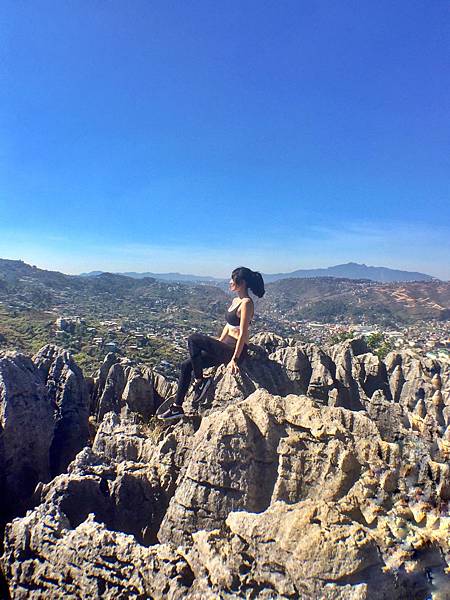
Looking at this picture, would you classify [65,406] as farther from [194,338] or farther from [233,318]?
[233,318]

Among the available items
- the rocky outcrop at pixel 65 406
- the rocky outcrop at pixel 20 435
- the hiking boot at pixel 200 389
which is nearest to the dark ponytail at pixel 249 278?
the hiking boot at pixel 200 389

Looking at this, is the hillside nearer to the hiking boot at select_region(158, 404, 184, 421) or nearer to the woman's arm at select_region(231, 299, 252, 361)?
the woman's arm at select_region(231, 299, 252, 361)

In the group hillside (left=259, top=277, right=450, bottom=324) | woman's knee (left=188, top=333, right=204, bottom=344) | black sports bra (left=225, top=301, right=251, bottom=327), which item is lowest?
hillside (left=259, top=277, right=450, bottom=324)

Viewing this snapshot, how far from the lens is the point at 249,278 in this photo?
8141 mm

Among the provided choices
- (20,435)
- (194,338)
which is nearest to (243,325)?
(194,338)

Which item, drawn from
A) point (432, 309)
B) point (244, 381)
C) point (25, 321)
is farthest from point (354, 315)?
point (244, 381)

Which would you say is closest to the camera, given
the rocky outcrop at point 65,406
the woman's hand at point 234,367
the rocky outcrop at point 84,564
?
the rocky outcrop at point 84,564

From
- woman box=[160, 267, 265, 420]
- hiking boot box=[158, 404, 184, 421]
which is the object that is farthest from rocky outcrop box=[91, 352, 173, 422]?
woman box=[160, 267, 265, 420]

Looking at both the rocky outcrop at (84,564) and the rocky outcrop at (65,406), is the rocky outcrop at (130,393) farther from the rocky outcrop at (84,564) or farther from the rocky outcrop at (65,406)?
the rocky outcrop at (84,564)

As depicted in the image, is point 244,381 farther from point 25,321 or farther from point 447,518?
point 25,321

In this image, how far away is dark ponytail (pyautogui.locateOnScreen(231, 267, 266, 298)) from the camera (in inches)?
319

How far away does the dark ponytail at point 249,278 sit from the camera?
26.6 feet

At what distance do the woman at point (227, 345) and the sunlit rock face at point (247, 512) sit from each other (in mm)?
289

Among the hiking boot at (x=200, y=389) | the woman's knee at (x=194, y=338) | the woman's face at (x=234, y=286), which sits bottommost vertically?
the hiking boot at (x=200, y=389)
